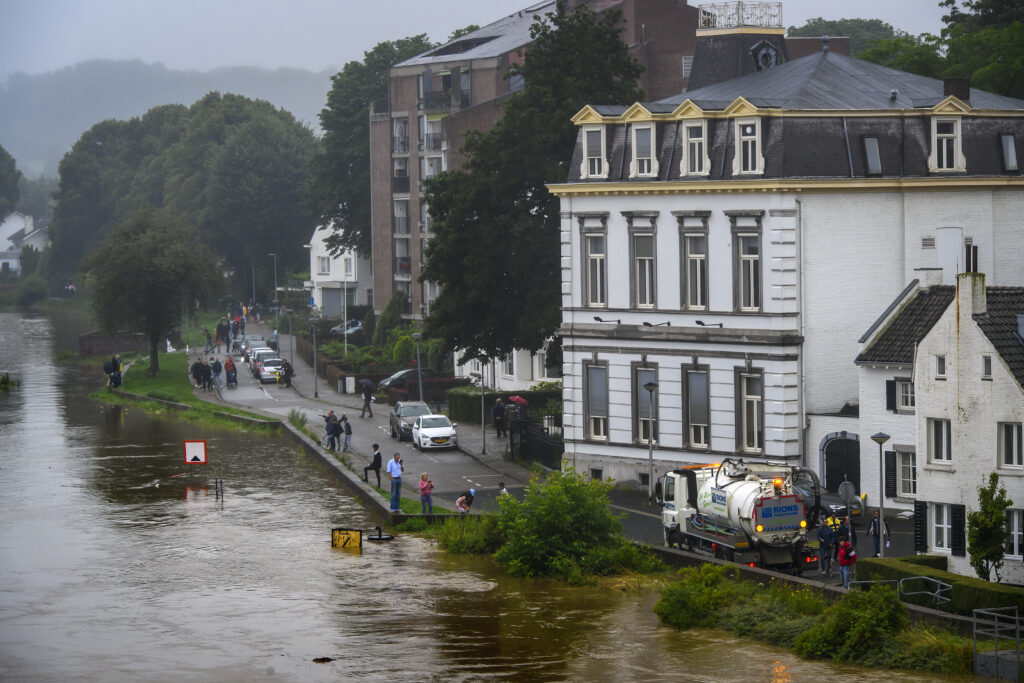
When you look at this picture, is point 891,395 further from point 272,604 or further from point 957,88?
point 272,604

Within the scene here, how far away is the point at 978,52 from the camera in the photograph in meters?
65.9

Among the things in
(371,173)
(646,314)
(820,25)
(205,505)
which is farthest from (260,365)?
(820,25)

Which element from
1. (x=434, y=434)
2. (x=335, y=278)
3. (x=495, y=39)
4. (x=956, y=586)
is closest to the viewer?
(x=956, y=586)

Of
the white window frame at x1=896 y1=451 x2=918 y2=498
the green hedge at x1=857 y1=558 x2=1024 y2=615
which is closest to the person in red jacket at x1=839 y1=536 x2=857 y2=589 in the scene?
the green hedge at x1=857 y1=558 x2=1024 y2=615

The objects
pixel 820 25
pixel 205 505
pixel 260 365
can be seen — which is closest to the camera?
pixel 205 505

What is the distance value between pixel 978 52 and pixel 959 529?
112ft

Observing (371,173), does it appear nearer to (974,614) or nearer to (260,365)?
(260,365)

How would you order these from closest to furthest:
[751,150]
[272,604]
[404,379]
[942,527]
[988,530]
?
[988,530]
[272,604]
[942,527]
[751,150]
[404,379]

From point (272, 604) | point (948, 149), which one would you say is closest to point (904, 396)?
point (948, 149)

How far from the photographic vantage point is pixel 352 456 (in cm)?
6059

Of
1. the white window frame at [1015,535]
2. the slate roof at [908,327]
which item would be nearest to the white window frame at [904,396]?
the slate roof at [908,327]

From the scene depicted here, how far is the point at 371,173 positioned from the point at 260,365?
2574cm

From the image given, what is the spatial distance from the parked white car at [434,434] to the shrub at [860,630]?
3189 cm

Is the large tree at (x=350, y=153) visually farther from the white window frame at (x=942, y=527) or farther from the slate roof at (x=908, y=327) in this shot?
the white window frame at (x=942, y=527)
